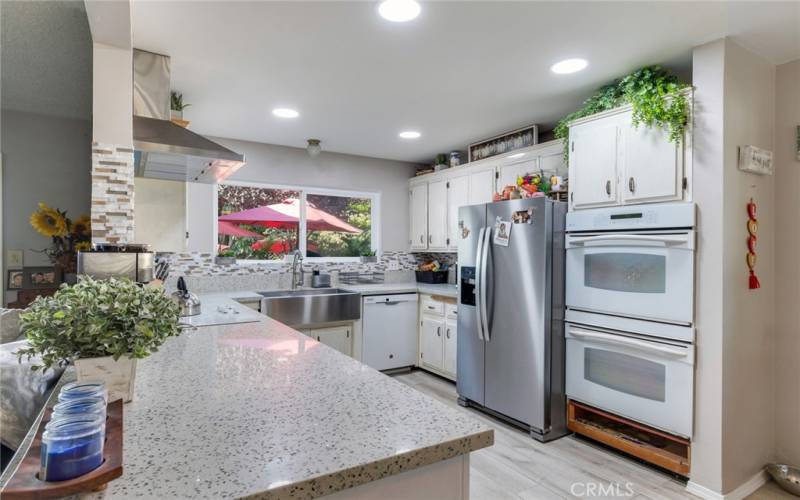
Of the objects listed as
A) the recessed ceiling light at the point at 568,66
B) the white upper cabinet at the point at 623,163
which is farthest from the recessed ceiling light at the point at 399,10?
the white upper cabinet at the point at 623,163

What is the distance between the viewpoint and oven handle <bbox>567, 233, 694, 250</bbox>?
2.16m

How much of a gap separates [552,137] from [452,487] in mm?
Answer: 3306

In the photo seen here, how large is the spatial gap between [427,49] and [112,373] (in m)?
2.00

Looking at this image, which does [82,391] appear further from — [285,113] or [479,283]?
[285,113]

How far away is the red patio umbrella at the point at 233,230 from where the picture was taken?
4.02 metres

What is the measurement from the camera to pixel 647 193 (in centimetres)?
237

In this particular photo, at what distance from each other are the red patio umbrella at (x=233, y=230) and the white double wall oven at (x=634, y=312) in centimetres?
298

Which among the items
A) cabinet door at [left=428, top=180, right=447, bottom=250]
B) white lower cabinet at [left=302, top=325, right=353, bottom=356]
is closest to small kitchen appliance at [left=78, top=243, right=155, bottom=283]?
white lower cabinet at [left=302, top=325, right=353, bottom=356]

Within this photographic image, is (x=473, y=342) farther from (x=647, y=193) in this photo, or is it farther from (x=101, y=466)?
(x=101, y=466)

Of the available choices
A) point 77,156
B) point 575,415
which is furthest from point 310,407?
point 77,156

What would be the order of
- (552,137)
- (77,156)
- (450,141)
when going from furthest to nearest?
(450,141), (552,137), (77,156)

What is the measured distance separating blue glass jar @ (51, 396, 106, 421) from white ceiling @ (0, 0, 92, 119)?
1858 millimetres

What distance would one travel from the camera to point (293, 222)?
14.4ft

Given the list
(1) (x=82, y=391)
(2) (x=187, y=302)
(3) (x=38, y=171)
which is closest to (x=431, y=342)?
(2) (x=187, y=302)
